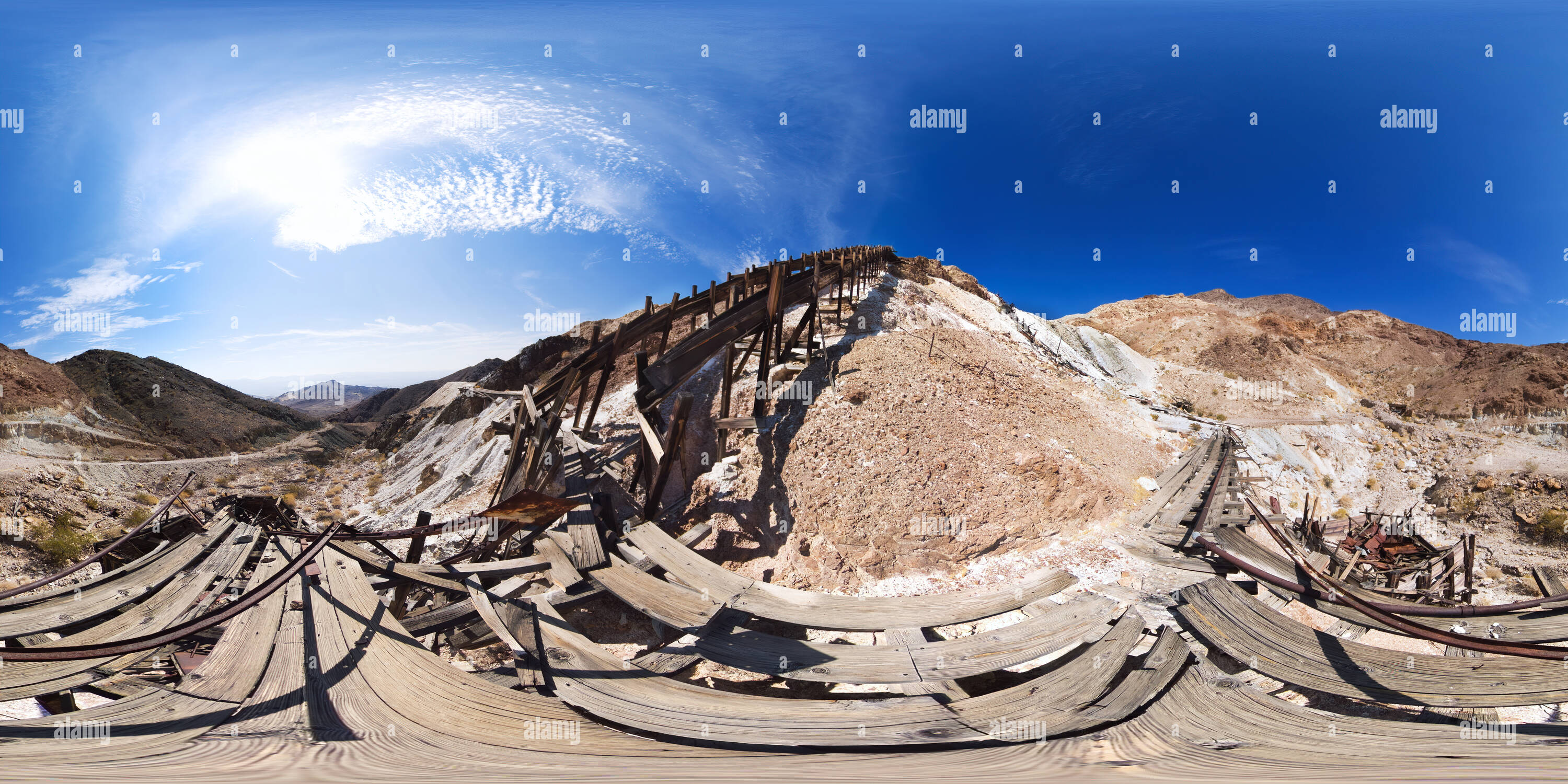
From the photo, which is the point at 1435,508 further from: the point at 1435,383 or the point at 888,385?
the point at 1435,383

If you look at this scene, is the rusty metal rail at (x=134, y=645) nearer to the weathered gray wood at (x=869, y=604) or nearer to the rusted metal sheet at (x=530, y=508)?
the rusted metal sheet at (x=530, y=508)

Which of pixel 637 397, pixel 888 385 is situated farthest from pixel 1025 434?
pixel 637 397

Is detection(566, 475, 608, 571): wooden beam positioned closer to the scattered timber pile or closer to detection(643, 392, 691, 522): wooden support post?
the scattered timber pile

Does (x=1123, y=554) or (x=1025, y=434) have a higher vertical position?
(x=1025, y=434)

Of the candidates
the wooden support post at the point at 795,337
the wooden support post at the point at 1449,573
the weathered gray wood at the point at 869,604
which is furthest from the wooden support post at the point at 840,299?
the wooden support post at the point at 1449,573

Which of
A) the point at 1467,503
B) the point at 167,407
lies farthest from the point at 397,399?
the point at 1467,503
